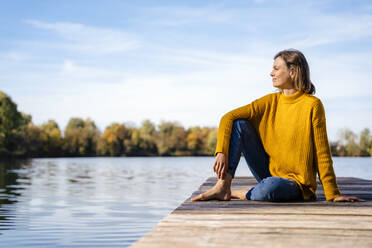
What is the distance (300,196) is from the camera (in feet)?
11.4

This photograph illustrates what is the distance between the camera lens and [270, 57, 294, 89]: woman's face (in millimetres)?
3476

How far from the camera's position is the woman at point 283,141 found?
3.33 m

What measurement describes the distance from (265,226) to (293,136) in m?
1.16

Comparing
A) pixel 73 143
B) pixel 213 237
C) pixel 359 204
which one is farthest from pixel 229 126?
pixel 73 143

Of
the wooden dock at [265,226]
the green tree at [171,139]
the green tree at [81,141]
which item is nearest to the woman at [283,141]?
the wooden dock at [265,226]

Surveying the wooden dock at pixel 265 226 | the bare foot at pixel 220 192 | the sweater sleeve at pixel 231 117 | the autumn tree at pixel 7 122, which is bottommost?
the wooden dock at pixel 265 226

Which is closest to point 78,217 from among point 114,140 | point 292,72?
point 292,72

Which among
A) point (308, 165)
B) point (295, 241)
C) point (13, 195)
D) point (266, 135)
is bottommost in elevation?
point (13, 195)

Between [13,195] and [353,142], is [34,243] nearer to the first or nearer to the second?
[13,195]

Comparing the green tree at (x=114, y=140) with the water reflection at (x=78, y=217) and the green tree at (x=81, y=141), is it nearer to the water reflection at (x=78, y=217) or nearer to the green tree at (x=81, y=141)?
the green tree at (x=81, y=141)

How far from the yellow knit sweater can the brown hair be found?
64mm

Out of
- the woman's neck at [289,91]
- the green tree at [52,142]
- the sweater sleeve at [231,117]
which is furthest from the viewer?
the green tree at [52,142]

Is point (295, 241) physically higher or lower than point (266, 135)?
lower

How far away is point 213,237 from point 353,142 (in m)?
58.6
